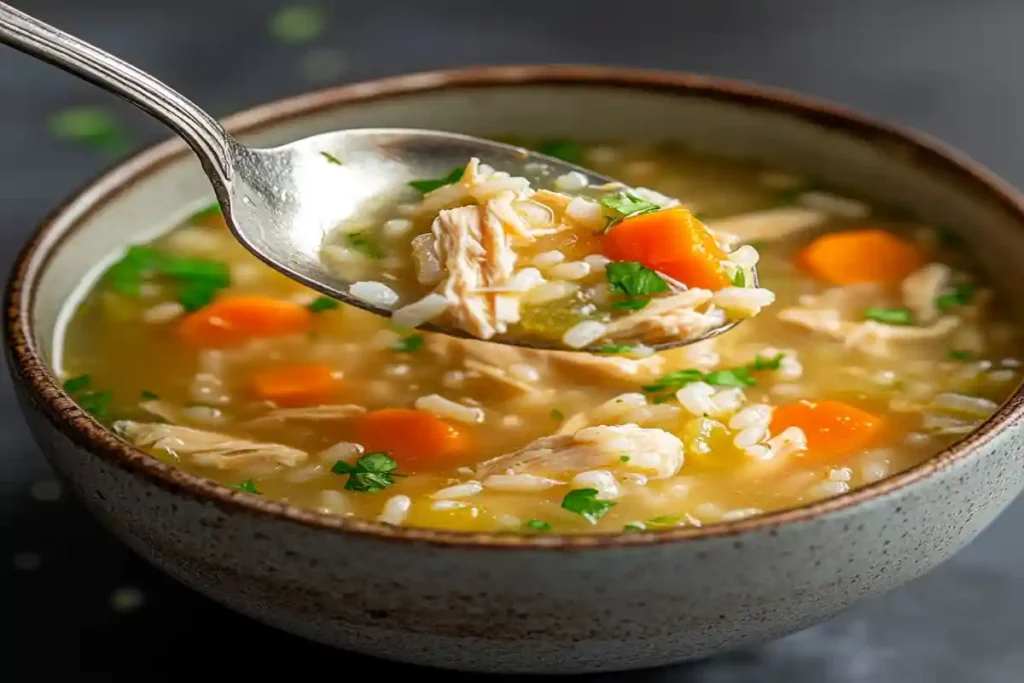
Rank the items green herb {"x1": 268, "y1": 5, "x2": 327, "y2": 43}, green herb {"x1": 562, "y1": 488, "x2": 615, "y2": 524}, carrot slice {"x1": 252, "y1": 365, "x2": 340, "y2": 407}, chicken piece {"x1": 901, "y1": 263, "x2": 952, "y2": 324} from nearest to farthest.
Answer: green herb {"x1": 562, "y1": 488, "x2": 615, "y2": 524}
carrot slice {"x1": 252, "y1": 365, "x2": 340, "y2": 407}
chicken piece {"x1": 901, "y1": 263, "x2": 952, "y2": 324}
green herb {"x1": 268, "y1": 5, "x2": 327, "y2": 43}

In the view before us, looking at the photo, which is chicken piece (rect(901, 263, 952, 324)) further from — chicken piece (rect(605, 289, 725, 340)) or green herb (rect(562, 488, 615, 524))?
green herb (rect(562, 488, 615, 524))

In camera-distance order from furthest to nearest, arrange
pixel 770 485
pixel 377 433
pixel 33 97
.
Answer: pixel 33 97
pixel 377 433
pixel 770 485

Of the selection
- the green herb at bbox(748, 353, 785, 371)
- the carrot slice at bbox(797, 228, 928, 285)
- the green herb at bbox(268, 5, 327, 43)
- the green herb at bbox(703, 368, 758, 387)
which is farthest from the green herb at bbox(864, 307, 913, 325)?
the green herb at bbox(268, 5, 327, 43)

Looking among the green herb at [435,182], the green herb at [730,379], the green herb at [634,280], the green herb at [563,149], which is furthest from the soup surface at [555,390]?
the green herb at [563,149]

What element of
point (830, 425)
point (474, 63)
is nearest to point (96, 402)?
point (830, 425)

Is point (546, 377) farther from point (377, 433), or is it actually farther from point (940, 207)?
point (940, 207)

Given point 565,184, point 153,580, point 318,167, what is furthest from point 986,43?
point 153,580
